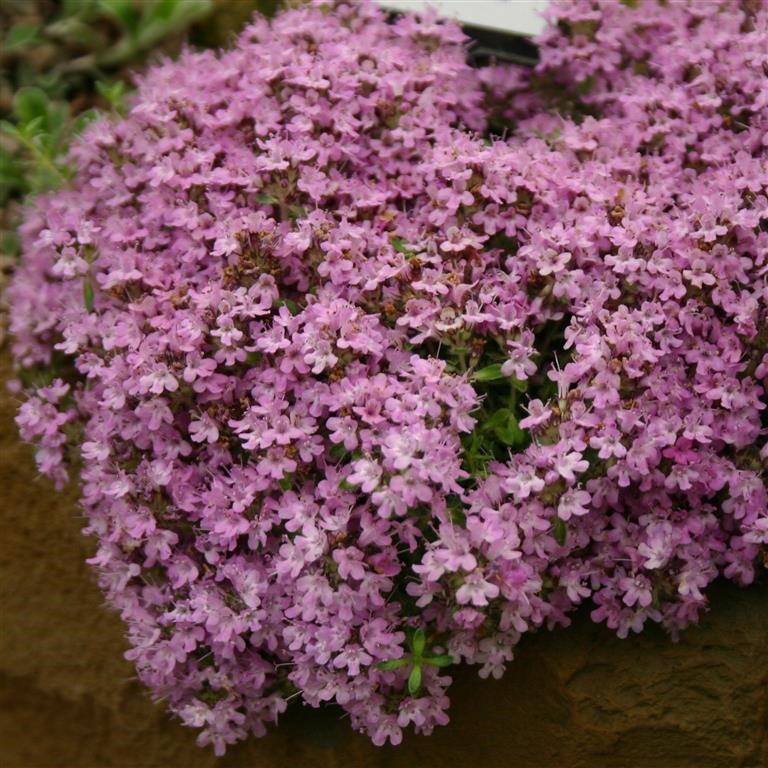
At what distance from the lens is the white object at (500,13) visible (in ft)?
10.9

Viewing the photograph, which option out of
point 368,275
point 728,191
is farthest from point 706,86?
point 368,275

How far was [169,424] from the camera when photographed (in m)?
2.30

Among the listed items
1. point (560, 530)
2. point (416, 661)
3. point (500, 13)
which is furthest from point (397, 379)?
point (500, 13)

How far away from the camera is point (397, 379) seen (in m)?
2.19

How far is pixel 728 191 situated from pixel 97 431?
153cm

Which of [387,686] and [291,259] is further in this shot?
[291,259]

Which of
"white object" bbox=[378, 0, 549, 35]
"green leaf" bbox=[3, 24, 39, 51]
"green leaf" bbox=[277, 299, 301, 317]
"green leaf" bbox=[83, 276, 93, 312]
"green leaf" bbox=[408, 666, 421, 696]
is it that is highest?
"white object" bbox=[378, 0, 549, 35]

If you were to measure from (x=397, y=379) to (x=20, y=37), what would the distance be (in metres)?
2.22

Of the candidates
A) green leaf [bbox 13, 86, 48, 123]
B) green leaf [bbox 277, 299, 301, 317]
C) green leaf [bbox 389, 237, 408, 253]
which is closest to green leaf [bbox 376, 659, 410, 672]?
green leaf [bbox 277, 299, 301, 317]

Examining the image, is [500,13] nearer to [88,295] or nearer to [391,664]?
[88,295]

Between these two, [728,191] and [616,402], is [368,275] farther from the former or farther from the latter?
[728,191]

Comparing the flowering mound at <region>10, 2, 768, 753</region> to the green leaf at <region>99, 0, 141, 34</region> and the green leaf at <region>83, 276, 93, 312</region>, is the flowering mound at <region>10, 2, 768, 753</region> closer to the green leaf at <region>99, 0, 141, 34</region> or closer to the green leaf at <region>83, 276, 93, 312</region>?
the green leaf at <region>83, 276, 93, 312</region>

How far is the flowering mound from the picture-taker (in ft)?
6.78

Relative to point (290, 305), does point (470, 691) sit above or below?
below
